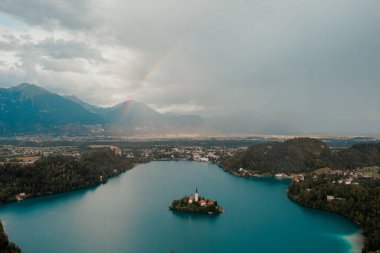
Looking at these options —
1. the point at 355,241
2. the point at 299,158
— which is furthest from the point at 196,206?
the point at 299,158

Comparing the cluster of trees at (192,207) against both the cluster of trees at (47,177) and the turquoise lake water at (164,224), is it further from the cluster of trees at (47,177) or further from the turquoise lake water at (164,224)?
the cluster of trees at (47,177)

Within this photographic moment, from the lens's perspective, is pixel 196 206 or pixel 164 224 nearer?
pixel 164 224

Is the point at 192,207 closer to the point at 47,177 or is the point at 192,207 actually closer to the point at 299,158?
the point at 47,177

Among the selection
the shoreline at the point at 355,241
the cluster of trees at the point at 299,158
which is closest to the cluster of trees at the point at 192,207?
the shoreline at the point at 355,241

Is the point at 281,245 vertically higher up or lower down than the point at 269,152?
lower down

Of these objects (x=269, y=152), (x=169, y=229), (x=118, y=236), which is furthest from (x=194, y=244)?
(x=269, y=152)

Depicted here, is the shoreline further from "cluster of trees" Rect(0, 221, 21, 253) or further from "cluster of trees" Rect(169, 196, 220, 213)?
"cluster of trees" Rect(0, 221, 21, 253)

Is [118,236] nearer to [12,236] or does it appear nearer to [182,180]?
[12,236]
